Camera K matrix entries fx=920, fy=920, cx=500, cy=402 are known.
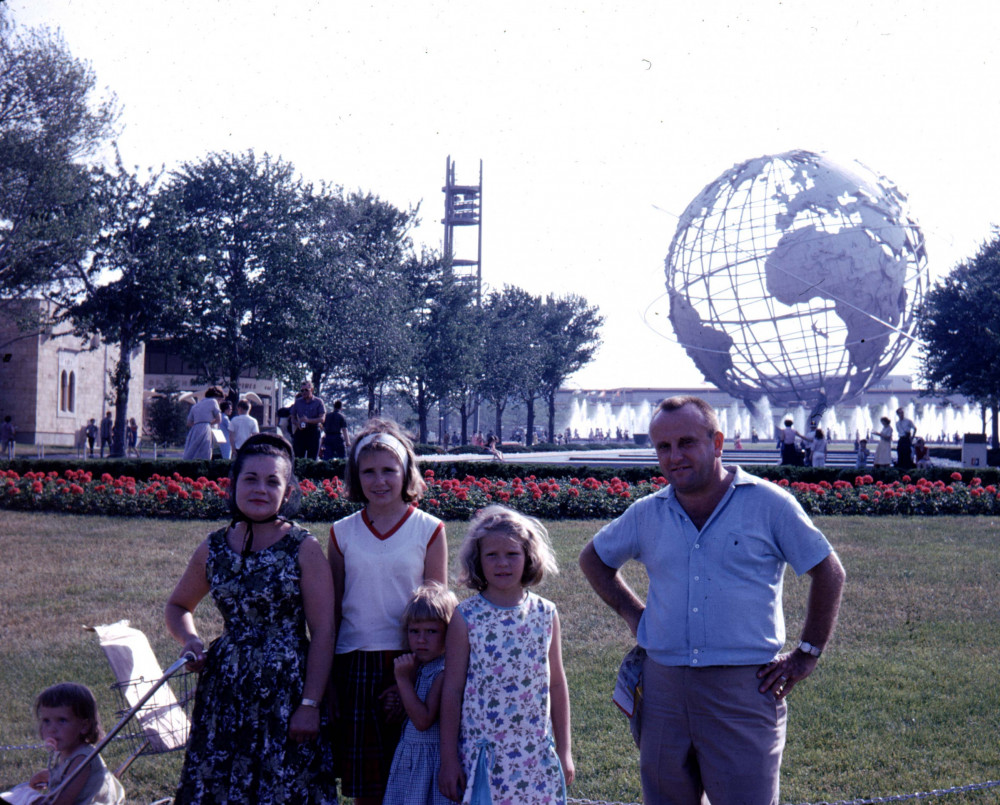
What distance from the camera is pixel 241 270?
3012 cm

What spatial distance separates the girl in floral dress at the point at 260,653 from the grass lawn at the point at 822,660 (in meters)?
1.33

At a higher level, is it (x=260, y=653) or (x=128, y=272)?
(x=128, y=272)

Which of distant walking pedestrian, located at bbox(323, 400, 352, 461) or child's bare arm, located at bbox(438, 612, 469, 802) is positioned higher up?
distant walking pedestrian, located at bbox(323, 400, 352, 461)

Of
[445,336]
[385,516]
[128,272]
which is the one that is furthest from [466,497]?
[445,336]

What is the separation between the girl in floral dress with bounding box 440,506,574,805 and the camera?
3025 mm

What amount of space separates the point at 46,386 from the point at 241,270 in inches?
610

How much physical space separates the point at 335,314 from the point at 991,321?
74.0ft

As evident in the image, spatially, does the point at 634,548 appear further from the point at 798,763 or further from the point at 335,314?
the point at 335,314

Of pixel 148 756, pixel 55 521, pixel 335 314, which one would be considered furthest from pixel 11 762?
pixel 335 314

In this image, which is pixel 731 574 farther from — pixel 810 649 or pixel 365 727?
pixel 365 727

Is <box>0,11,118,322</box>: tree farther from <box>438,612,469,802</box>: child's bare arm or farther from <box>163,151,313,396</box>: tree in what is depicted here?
<box>438,612,469,802</box>: child's bare arm

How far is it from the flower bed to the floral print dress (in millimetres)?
8613

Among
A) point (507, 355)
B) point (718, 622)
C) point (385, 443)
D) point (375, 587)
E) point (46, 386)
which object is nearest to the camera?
point (718, 622)

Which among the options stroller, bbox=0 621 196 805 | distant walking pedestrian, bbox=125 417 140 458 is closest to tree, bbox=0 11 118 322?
distant walking pedestrian, bbox=125 417 140 458
